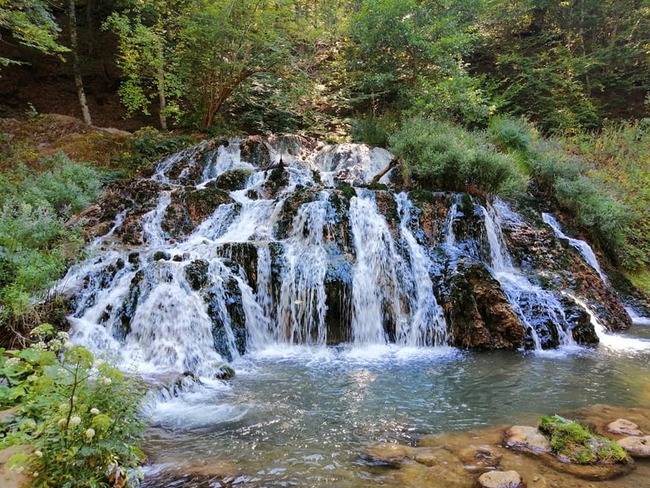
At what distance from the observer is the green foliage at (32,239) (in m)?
5.44

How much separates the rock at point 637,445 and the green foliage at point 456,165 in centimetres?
700

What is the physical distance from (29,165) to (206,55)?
651 cm

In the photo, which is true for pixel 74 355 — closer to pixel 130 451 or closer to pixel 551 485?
pixel 130 451

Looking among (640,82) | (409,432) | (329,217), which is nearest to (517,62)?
(640,82)

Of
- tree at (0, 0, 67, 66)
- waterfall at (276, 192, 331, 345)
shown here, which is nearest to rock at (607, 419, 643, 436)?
waterfall at (276, 192, 331, 345)

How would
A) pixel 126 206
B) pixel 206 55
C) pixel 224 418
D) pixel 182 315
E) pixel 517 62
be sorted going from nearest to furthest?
pixel 224 418 → pixel 182 315 → pixel 126 206 → pixel 206 55 → pixel 517 62

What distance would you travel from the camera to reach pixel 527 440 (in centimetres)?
358

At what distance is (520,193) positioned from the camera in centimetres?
1080

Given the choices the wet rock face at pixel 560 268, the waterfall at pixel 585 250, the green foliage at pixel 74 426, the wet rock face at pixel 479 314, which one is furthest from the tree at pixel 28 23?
the waterfall at pixel 585 250

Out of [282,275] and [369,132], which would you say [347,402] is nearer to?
[282,275]

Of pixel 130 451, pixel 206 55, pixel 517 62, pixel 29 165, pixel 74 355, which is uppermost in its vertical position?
pixel 517 62

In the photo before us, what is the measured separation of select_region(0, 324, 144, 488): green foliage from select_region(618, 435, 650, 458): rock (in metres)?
4.08

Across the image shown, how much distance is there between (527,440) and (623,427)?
3.67 ft

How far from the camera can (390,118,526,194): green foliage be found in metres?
9.57
